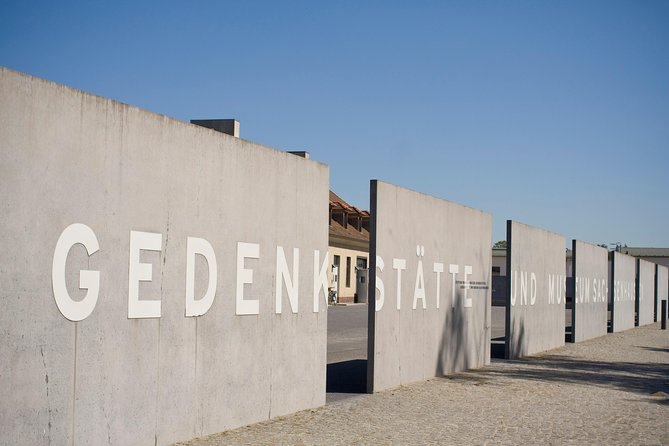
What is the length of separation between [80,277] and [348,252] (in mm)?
50806

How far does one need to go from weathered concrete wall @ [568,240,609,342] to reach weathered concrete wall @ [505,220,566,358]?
5.17 feet

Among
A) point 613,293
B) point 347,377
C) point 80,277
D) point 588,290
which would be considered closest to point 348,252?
point 613,293

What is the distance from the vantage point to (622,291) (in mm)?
35844

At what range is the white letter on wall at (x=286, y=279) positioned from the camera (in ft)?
34.4

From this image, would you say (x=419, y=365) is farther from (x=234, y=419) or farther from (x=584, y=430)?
(x=234, y=419)

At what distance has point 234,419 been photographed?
9516mm

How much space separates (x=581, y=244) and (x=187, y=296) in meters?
21.4

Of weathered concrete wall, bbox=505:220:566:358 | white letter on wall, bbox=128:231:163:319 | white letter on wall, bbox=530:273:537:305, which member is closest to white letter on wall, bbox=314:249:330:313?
white letter on wall, bbox=128:231:163:319

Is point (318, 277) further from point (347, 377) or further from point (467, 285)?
point (467, 285)

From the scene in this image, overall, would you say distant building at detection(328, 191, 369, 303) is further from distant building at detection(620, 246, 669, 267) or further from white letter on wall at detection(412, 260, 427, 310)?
distant building at detection(620, 246, 669, 267)

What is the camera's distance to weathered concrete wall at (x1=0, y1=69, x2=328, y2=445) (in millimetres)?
6758

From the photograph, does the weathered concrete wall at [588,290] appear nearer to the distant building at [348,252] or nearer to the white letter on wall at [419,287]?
the white letter on wall at [419,287]

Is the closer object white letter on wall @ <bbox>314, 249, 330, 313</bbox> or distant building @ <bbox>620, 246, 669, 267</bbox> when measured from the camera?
white letter on wall @ <bbox>314, 249, 330, 313</bbox>

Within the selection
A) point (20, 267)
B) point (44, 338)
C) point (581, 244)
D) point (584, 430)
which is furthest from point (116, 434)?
point (581, 244)
